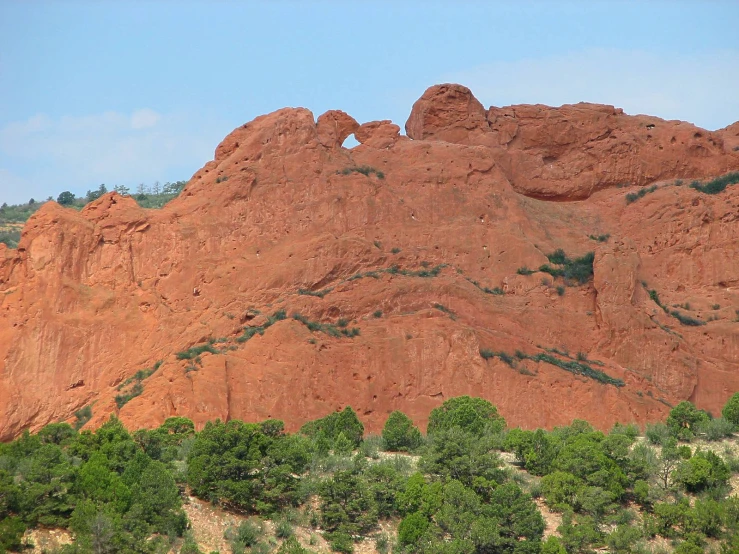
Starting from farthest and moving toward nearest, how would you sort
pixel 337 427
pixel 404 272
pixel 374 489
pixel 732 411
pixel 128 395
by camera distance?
pixel 404 272 → pixel 732 411 → pixel 128 395 → pixel 337 427 → pixel 374 489

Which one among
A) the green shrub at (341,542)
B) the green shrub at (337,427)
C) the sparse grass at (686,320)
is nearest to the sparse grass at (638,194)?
the sparse grass at (686,320)

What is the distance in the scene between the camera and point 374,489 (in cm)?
3934

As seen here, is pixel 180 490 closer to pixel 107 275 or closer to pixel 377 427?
pixel 377 427

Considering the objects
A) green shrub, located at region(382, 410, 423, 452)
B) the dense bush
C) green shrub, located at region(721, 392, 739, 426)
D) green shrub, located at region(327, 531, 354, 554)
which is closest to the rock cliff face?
green shrub, located at region(721, 392, 739, 426)

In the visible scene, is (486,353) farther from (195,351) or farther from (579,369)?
(195,351)

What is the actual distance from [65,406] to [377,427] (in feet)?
34.4

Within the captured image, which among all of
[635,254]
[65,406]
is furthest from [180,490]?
[635,254]

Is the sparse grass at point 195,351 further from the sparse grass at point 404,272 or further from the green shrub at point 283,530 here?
the green shrub at point 283,530

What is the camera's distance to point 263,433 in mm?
41094

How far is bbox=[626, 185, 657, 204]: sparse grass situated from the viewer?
61509 millimetres

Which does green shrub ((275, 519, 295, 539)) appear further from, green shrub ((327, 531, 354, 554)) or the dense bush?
the dense bush

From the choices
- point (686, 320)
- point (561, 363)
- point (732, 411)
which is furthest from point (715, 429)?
point (686, 320)

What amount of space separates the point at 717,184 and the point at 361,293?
18.6 metres

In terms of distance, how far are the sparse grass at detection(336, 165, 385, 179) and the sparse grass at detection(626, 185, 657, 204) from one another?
1161cm
